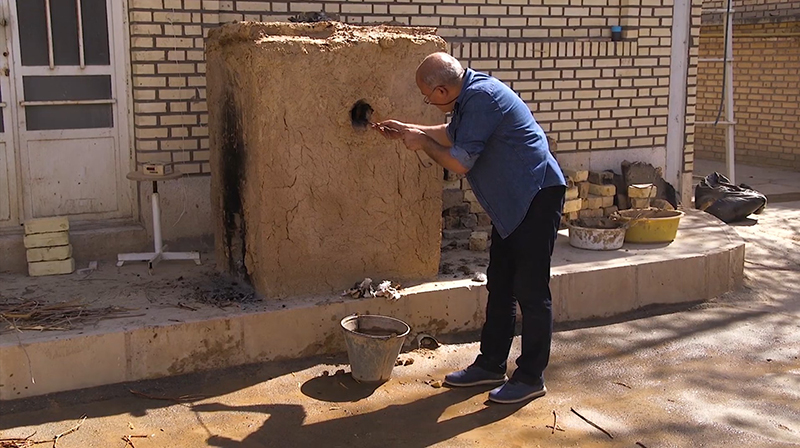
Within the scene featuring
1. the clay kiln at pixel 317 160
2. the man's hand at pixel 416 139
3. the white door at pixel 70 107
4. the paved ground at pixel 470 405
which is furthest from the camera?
the white door at pixel 70 107

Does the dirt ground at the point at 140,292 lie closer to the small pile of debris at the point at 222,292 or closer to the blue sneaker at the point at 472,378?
the small pile of debris at the point at 222,292

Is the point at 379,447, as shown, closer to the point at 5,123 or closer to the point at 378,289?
the point at 378,289

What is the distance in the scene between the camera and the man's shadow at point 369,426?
400 centimetres

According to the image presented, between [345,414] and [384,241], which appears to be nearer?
[345,414]

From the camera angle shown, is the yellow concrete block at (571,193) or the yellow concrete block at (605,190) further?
the yellow concrete block at (605,190)

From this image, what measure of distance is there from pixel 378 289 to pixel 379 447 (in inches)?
55.2

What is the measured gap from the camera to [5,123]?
5742 mm

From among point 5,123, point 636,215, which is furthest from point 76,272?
point 636,215

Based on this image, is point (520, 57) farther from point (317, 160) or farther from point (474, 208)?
point (317, 160)

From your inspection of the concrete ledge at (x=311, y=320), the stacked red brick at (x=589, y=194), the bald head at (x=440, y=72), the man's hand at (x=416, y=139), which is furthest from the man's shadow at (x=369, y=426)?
the stacked red brick at (x=589, y=194)

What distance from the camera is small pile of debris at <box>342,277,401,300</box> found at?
16.9 ft

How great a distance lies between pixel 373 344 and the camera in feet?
14.7

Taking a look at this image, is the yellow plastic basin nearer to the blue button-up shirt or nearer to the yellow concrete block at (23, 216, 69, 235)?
the blue button-up shirt

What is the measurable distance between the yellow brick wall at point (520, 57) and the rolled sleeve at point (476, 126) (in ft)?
8.68
